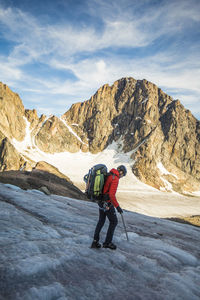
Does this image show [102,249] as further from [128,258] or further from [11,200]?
[11,200]

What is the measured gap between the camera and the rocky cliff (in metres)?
111

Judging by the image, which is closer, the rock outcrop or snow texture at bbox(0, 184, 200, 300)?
snow texture at bbox(0, 184, 200, 300)

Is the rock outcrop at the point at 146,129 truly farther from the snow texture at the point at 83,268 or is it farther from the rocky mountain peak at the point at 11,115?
the snow texture at the point at 83,268

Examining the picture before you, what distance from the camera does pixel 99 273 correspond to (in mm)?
4305

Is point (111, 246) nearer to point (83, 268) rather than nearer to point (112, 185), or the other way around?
point (83, 268)

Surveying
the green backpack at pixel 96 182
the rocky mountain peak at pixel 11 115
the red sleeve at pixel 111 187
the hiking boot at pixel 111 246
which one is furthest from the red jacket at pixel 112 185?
the rocky mountain peak at pixel 11 115

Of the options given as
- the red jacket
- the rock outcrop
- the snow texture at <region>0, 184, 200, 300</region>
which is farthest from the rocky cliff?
the red jacket

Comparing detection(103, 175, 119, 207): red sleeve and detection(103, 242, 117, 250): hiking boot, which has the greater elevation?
detection(103, 175, 119, 207): red sleeve

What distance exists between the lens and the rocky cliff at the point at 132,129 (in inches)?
4368

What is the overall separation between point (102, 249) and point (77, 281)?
2049 millimetres

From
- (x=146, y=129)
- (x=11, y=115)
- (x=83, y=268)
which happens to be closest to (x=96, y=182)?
(x=83, y=268)

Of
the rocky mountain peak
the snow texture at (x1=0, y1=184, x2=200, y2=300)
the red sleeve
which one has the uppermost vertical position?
the rocky mountain peak

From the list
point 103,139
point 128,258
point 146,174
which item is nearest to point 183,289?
point 128,258

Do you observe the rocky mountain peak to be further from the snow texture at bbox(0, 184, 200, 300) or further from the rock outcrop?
the snow texture at bbox(0, 184, 200, 300)
